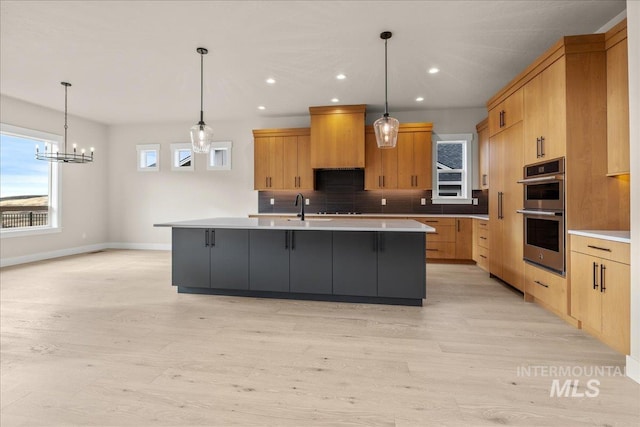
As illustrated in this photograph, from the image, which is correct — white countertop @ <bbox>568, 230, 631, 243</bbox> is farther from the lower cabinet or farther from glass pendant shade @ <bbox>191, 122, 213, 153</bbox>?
glass pendant shade @ <bbox>191, 122, 213, 153</bbox>

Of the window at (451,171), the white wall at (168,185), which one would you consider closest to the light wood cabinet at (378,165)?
the window at (451,171)

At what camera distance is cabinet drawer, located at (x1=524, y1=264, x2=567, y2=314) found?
2.91 metres

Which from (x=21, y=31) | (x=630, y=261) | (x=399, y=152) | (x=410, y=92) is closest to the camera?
(x=630, y=261)

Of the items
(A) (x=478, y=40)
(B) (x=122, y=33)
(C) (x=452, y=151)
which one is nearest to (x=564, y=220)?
(A) (x=478, y=40)

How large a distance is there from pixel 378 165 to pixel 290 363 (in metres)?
4.51

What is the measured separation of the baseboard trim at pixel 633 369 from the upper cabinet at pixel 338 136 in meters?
4.42

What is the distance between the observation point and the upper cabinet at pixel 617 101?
8.25 feet

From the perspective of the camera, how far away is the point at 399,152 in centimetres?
597

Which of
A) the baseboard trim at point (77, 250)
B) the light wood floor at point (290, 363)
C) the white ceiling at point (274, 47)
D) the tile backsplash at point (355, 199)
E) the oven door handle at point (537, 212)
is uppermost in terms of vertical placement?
the white ceiling at point (274, 47)

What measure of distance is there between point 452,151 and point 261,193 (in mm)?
3937

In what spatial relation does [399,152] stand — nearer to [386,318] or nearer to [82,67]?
[386,318]

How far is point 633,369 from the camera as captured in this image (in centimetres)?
197

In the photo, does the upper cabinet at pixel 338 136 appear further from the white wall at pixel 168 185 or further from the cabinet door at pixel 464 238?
the cabinet door at pixel 464 238

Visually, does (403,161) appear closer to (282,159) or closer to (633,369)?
(282,159)
